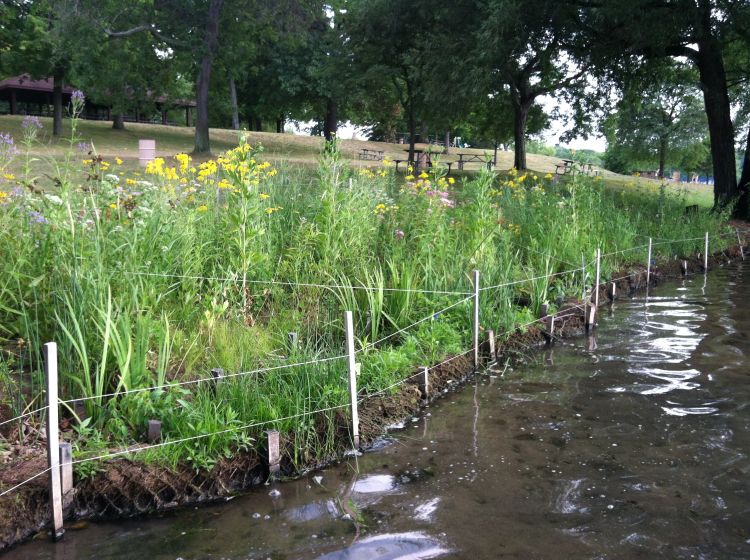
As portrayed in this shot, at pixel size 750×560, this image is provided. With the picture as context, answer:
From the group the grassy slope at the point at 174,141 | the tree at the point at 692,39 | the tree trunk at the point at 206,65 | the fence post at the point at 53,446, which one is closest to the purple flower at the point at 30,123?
the fence post at the point at 53,446

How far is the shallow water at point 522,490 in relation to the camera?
3770mm

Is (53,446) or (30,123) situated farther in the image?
(30,123)

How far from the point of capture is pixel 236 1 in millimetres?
29078

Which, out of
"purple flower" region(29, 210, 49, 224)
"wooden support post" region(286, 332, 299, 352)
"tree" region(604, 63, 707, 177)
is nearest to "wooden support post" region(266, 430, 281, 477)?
"wooden support post" region(286, 332, 299, 352)

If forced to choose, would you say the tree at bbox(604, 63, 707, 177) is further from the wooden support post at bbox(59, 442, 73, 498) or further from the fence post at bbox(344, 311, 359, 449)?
the wooden support post at bbox(59, 442, 73, 498)

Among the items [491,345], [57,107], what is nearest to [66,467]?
→ [491,345]

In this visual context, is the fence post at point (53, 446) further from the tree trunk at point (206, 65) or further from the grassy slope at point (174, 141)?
the tree trunk at point (206, 65)

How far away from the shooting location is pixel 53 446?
3.71m

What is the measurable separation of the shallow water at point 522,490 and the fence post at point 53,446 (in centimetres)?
13

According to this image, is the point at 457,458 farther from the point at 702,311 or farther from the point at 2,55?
the point at 2,55

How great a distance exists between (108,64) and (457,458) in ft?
101

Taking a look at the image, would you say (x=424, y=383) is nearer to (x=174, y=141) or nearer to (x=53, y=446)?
(x=53, y=446)

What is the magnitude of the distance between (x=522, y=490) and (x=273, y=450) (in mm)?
1632

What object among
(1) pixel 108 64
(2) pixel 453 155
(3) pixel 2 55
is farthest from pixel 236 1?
(2) pixel 453 155
